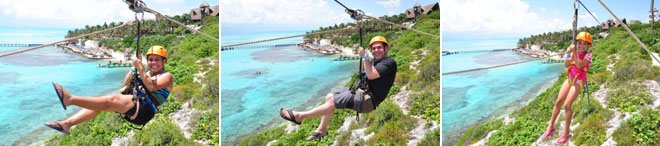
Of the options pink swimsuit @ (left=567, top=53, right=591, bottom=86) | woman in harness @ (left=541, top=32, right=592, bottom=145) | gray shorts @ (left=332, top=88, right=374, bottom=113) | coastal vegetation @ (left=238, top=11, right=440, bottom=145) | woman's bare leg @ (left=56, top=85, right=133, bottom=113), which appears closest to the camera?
woman's bare leg @ (left=56, top=85, right=133, bottom=113)

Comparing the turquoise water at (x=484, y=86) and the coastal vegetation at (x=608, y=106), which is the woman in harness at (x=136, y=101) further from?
the turquoise water at (x=484, y=86)

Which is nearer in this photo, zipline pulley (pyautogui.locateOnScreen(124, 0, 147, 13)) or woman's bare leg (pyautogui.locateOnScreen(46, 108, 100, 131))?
woman's bare leg (pyautogui.locateOnScreen(46, 108, 100, 131))

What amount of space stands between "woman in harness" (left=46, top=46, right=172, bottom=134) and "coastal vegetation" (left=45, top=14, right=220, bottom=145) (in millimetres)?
4183

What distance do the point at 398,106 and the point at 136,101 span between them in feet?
16.6

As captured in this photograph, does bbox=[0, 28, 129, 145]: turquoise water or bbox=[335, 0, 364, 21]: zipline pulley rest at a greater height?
bbox=[335, 0, 364, 21]: zipline pulley

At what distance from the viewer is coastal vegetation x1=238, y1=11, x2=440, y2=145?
704 centimetres

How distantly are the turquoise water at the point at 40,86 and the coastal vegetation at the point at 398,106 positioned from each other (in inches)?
112

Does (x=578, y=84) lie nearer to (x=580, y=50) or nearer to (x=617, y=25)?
(x=580, y=50)

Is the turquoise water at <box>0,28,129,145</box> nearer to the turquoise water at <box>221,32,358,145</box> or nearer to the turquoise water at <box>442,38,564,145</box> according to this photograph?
the turquoise water at <box>221,32,358,145</box>

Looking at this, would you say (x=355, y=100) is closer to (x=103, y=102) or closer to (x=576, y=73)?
(x=103, y=102)

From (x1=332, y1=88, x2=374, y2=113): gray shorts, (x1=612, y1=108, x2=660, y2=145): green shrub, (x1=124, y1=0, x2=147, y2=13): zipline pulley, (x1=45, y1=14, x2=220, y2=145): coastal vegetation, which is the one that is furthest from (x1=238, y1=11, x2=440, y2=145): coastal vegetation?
(x1=124, y1=0, x2=147, y2=13): zipline pulley

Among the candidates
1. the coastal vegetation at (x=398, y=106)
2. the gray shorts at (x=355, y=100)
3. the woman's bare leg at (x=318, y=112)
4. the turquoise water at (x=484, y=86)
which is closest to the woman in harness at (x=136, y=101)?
the woman's bare leg at (x=318, y=112)

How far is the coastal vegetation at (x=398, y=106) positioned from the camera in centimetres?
704

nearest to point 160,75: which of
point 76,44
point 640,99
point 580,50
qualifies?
point 580,50
